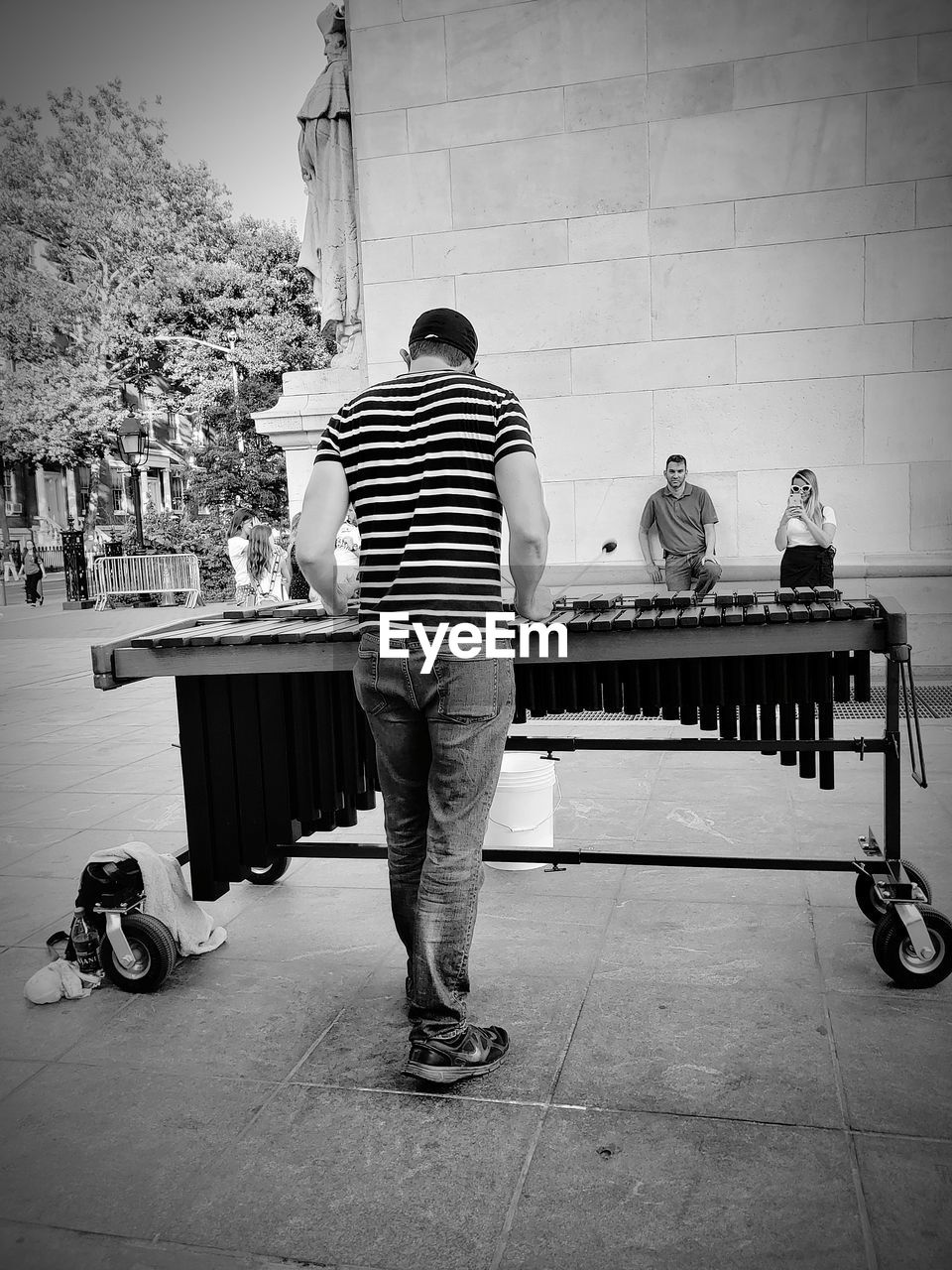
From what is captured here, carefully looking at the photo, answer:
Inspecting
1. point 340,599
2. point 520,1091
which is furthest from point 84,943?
point 520,1091

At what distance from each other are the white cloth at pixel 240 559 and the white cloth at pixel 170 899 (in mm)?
4882

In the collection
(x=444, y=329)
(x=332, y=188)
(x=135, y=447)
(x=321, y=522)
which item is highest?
(x=332, y=188)

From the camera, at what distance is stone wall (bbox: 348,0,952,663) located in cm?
734

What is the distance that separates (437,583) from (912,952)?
189cm

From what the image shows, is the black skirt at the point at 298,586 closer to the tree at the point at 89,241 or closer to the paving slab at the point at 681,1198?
the paving slab at the point at 681,1198

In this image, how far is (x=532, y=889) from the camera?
162 inches

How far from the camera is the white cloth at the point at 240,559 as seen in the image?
834cm

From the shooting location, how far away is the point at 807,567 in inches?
269

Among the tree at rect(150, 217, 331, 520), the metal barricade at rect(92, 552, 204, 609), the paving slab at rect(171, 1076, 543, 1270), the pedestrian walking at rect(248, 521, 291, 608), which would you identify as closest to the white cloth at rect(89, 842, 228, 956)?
the paving slab at rect(171, 1076, 543, 1270)

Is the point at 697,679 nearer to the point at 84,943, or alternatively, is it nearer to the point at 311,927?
the point at 311,927

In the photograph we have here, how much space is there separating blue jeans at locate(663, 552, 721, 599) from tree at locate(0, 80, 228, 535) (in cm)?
2410

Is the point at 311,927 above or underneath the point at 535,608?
underneath

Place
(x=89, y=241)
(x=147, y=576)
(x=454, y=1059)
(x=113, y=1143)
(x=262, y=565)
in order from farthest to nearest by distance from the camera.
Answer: (x=89, y=241)
(x=147, y=576)
(x=262, y=565)
(x=454, y=1059)
(x=113, y=1143)

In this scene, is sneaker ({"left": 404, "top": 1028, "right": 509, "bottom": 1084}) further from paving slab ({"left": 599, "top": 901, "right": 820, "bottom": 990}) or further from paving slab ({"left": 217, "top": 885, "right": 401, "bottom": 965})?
paving slab ({"left": 217, "top": 885, "right": 401, "bottom": 965})
